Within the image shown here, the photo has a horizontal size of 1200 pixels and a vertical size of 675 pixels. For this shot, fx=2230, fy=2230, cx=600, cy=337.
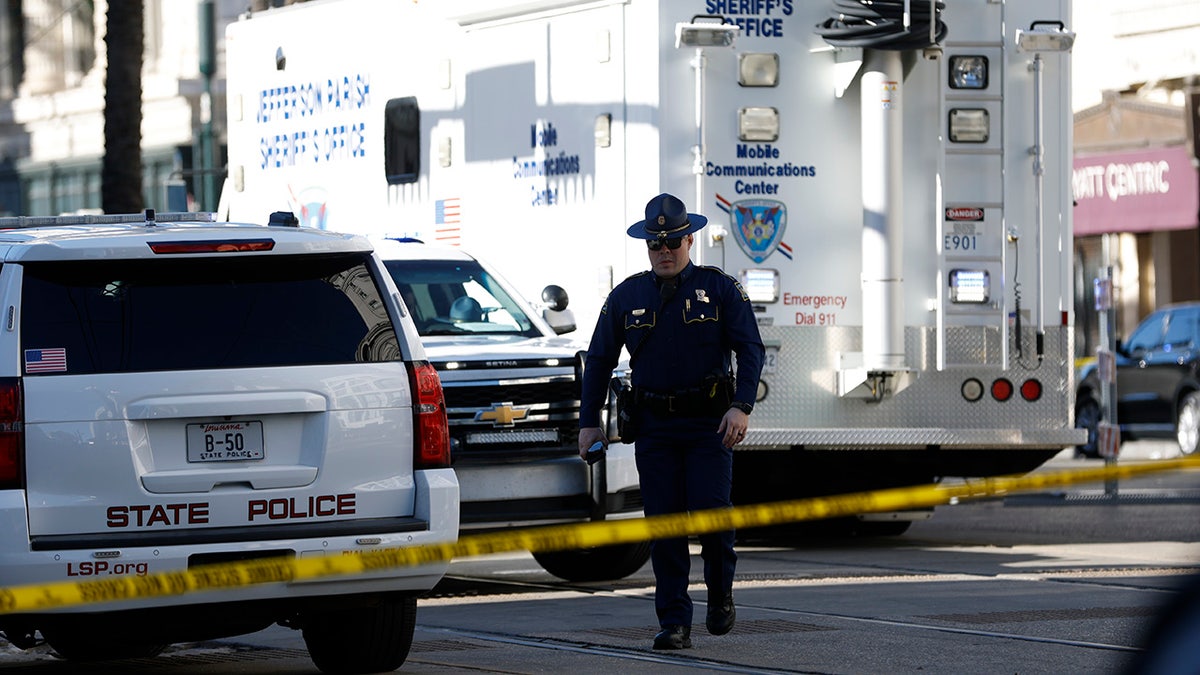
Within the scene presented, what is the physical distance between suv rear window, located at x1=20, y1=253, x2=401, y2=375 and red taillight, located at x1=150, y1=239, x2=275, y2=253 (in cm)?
4

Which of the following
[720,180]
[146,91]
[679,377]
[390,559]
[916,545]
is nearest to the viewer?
[390,559]

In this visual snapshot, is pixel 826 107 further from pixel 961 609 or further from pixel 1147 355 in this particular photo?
pixel 1147 355

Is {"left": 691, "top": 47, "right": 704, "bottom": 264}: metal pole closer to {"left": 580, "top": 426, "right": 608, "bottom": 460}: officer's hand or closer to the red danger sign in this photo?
the red danger sign

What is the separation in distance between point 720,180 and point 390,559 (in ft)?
19.2

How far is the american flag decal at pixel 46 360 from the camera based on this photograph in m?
7.49

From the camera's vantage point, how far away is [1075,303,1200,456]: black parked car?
79.8 feet

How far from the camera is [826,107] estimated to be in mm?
13398

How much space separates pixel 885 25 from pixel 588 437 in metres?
4.79

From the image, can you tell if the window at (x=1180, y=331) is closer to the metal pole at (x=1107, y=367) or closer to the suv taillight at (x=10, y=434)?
the metal pole at (x=1107, y=367)

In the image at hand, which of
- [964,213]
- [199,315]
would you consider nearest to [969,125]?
[964,213]

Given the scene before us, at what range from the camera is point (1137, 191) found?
106 ft

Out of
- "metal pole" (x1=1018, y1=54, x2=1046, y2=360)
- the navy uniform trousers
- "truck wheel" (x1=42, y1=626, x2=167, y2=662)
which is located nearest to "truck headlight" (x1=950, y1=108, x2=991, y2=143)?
"metal pole" (x1=1018, y1=54, x2=1046, y2=360)

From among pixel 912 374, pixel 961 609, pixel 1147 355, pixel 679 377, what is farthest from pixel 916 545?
pixel 1147 355

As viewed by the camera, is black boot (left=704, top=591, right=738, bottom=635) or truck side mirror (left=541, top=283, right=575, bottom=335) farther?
truck side mirror (left=541, top=283, right=575, bottom=335)
